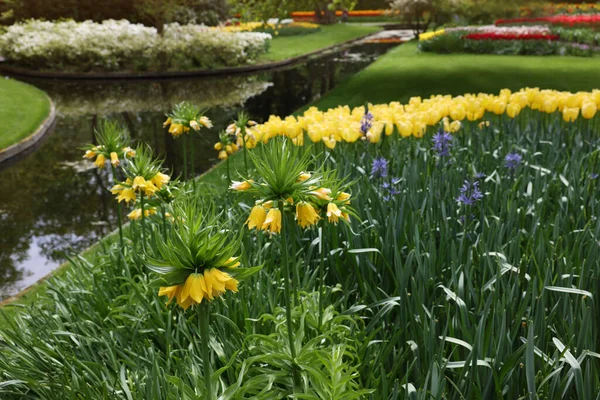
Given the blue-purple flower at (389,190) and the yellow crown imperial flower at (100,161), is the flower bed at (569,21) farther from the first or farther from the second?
the yellow crown imperial flower at (100,161)

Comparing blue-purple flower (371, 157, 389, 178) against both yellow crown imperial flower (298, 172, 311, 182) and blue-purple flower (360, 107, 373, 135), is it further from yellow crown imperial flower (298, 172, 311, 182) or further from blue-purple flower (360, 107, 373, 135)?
yellow crown imperial flower (298, 172, 311, 182)

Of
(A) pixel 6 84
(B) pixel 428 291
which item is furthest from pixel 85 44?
(B) pixel 428 291

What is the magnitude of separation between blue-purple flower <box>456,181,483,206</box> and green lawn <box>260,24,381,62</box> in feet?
64.5

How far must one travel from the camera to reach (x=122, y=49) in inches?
794

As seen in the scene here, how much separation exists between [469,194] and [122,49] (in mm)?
18629

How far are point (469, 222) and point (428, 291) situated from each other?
0.83 meters

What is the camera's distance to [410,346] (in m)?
2.55

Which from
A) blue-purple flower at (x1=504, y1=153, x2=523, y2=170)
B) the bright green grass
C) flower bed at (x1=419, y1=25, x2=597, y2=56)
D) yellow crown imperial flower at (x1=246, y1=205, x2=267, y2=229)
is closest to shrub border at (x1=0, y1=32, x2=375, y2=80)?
the bright green grass

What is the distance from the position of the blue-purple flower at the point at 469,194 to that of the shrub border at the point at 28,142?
27.1 ft

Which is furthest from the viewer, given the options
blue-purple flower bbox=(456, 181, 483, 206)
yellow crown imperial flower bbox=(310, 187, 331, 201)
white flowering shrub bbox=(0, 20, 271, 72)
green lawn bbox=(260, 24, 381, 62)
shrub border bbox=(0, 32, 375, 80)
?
green lawn bbox=(260, 24, 381, 62)

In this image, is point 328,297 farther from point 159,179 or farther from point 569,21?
point 569,21

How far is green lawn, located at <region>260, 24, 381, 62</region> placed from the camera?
24156 millimetres

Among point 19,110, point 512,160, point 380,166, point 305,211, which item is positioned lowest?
point 19,110

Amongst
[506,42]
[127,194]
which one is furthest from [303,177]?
[506,42]
